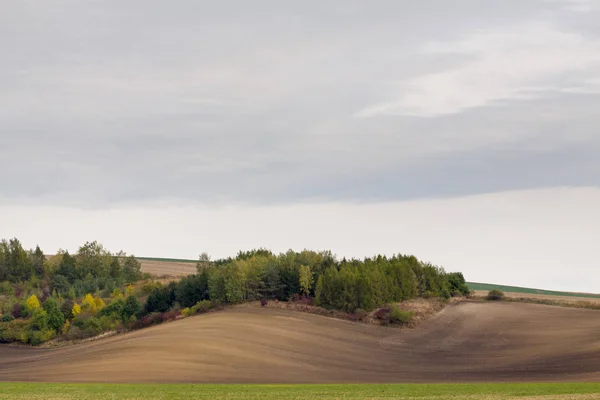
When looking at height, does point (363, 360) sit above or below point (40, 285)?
below

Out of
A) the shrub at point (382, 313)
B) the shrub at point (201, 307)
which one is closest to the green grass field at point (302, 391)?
the shrub at point (382, 313)

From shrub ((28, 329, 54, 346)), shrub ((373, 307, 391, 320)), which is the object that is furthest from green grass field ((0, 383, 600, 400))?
shrub ((28, 329, 54, 346))

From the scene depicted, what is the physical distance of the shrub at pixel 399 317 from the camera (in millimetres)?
87812

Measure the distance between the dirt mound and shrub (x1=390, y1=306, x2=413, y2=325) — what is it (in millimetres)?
2094

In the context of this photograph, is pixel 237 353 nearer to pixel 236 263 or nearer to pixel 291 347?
pixel 291 347

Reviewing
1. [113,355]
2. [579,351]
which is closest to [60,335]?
[113,355]

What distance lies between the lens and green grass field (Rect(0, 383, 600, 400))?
4512 cm

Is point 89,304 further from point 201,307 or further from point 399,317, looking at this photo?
point 399,317

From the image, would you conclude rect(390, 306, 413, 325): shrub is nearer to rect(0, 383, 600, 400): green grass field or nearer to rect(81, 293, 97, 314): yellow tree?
rect(0, 383, 600, 400): green grass field

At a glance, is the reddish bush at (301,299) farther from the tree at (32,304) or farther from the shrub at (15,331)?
the tree at (32,304)

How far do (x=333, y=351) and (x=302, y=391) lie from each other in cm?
2534

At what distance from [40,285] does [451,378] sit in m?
91.6

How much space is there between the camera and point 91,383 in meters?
57.3

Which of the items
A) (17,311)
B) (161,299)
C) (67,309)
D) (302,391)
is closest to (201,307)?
(161,299)
